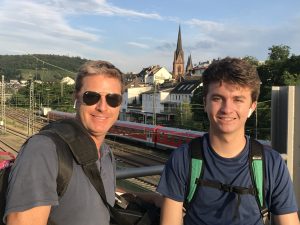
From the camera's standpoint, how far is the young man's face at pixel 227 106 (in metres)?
2.13

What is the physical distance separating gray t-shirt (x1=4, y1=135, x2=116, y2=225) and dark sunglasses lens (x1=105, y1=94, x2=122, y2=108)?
507 mm

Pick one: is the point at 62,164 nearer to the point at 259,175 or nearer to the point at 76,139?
the point at 76,139

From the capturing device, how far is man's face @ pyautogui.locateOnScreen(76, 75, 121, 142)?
220 centimetres

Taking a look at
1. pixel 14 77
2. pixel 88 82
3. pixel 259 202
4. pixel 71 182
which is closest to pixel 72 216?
pixel 71 182

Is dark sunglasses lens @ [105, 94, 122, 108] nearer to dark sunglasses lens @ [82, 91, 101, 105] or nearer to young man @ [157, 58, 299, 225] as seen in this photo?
dark sunglasses lens @ [82, 91, 101, 105]

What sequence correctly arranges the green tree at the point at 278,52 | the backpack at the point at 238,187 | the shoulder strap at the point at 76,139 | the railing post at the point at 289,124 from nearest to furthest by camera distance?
1. the shoulder strap at the point at 76,139
2. the backpack at the point at 238,187
3. the railing post at the point at 289,124
4. the green tree at the point at 278,52

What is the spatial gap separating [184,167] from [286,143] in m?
1.66

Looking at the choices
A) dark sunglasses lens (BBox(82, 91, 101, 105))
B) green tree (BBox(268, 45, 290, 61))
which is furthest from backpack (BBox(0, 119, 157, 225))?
green tree (BBox(268, 45, 290, 61))

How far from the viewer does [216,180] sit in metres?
2.12

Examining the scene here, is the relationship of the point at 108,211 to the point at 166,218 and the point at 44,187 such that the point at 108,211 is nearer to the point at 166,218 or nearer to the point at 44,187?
the point at 166,218

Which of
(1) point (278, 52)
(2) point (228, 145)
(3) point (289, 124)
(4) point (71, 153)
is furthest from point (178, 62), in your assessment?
(4) point (71, 153)

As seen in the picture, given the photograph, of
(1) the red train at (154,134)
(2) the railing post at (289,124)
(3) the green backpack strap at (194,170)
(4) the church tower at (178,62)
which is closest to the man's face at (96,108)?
(3) the green backpack strap at (194,170)

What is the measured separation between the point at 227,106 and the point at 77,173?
33.5 inches

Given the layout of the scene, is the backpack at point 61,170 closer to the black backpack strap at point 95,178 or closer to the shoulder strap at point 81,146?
the shoulder strap at point 81,146
